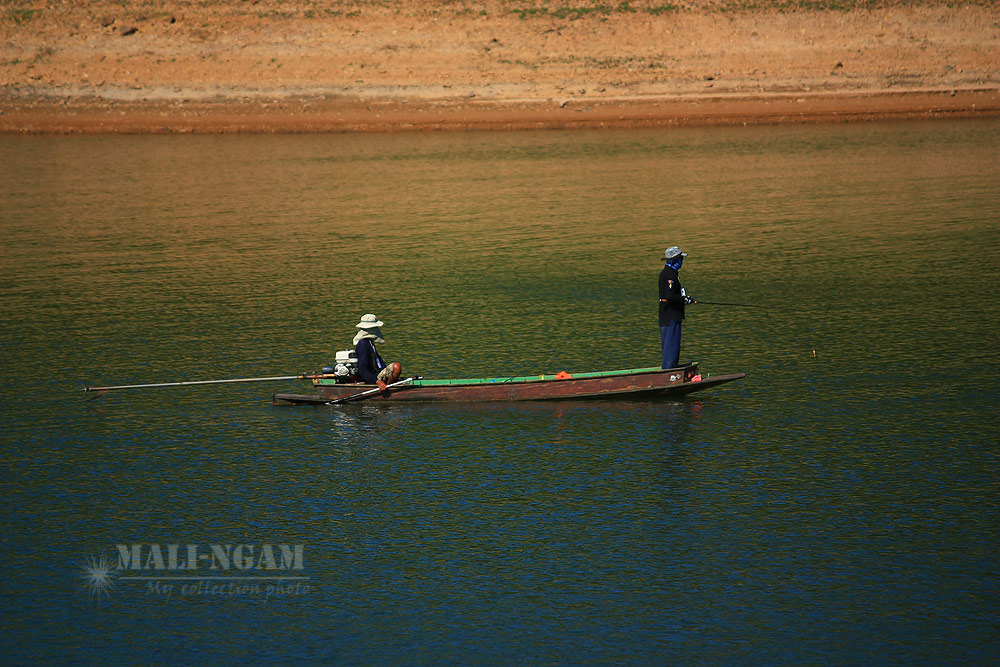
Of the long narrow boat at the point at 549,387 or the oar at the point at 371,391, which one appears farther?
the oar at the point at 371,391

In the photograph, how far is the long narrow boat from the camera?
65.1 feet

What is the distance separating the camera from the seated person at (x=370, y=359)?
20.2 metres

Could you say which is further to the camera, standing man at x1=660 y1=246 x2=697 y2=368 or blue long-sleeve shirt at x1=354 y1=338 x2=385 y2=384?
blue long-sleeve shirt at x1=354 y1=338 x2=385 y2=384

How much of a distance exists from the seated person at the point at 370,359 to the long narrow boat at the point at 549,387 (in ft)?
0.59

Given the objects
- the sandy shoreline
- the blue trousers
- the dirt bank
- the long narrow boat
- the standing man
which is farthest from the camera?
the dirt bank

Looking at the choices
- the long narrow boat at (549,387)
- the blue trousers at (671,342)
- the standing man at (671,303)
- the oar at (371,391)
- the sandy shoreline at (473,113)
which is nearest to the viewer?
the long narrow boat at (549,387)

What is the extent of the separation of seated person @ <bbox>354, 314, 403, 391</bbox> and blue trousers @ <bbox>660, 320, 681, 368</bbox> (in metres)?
4.74

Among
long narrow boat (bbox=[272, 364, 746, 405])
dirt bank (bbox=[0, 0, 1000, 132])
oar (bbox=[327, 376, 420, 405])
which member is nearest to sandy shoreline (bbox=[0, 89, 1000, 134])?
dirt bank (bbox=[0, 0, 1000, 132])

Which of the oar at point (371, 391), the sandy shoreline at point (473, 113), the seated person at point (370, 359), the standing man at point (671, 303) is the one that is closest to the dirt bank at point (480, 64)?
the sandy shoreline at point (473, 113)

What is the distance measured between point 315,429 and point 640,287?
12.5 metres

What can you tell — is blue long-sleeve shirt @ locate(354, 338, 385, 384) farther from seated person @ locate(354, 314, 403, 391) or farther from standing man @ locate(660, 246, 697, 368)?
standing man @ locate(660, 246, 697, 368)

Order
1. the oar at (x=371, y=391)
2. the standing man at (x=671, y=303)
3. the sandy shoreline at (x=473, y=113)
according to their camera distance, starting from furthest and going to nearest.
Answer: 1. the sandy shoreline at (x=473, y=113)
2. the oar at (x=371, y=391)
3. the standing man at (x=671, y=303)

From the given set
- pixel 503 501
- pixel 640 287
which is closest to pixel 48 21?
pixel 640 287

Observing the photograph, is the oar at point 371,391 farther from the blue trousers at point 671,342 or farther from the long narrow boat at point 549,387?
the blue trousers at point 671,342
